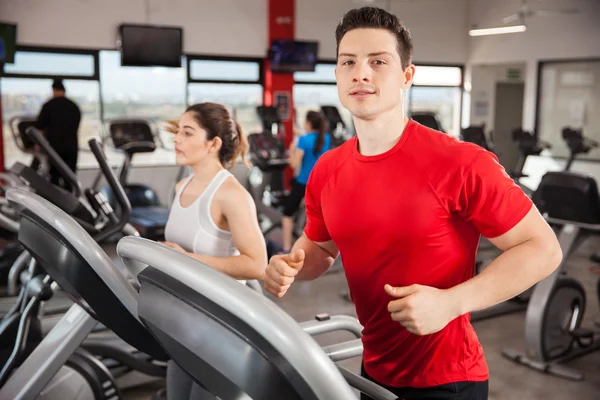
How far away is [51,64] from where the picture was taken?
8.12 meters

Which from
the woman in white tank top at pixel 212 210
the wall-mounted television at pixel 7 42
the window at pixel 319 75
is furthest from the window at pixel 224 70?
the woman in white tank top at pixel 212 210

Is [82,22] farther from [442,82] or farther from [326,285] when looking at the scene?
[442,82]

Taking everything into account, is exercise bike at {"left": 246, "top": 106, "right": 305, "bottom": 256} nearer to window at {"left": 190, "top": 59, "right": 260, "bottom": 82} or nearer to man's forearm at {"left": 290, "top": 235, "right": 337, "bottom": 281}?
window at {"left": 190, "top": 59, "right": 260, "bottom": 82}

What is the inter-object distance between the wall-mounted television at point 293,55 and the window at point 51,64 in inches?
107

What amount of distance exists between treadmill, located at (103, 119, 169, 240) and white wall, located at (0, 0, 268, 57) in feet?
5.70

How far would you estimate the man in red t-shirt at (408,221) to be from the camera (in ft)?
3.83

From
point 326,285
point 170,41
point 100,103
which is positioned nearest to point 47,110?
point 100,103

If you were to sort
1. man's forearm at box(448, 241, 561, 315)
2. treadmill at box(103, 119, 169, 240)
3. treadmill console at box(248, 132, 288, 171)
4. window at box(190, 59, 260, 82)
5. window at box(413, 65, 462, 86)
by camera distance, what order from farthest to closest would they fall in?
1. window at box(413, 65, 462, 86)
2. window at box(190, 59, 260, 82)
3. treadmill console at box(248, 132, 288, 171)
4. treadmill at box(103, 119, 169, 240)
5. man's forearm at box(448, 241, 561, 315)

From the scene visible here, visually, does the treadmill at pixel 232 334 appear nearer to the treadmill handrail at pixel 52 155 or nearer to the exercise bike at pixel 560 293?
the treadmill handrail at pixel 52 155

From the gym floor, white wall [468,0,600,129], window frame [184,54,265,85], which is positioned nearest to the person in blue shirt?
the gym floor

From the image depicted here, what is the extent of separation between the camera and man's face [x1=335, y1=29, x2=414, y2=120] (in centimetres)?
126

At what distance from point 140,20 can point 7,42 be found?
72.6 inches

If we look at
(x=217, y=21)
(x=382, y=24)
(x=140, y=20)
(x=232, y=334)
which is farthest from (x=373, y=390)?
(x=217, y=21)

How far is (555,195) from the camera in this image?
147 inches
